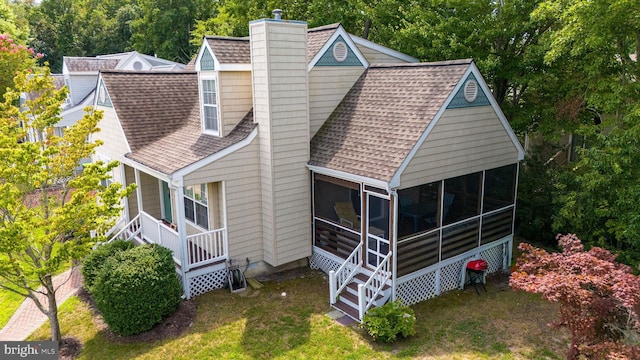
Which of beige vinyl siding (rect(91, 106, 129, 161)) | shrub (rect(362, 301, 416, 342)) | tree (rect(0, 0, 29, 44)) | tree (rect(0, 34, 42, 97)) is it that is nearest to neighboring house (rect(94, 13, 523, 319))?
shrub (rect(362, 301, 416, 342))

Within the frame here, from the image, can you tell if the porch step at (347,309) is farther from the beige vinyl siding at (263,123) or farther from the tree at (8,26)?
the tree at (8,26)

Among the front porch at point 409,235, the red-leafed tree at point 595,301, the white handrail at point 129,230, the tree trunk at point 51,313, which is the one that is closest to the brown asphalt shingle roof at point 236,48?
the front porch at point 409,235

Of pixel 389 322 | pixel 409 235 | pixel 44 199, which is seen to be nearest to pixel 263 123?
pixel 409 235

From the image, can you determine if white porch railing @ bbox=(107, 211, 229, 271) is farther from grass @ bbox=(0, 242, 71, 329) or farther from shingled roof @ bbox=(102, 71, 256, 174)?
grass @ bbox=(0, 242, 71, 329)

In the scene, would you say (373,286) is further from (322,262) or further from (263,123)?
(263,123)

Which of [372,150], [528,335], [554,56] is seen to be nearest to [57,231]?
[372,150]

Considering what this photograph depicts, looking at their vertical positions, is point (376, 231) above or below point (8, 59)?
below

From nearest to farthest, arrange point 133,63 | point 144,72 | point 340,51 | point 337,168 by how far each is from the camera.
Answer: point 337,168, point 340,51, point 144,72, point 133,63
